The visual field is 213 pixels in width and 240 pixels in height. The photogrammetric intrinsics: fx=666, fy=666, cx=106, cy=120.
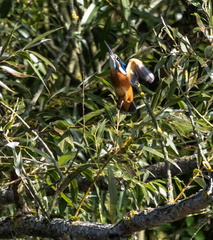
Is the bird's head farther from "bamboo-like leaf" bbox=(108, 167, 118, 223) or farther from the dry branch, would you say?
the dry branch

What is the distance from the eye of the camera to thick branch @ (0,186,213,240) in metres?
1.27

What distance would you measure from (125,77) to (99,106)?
71cm

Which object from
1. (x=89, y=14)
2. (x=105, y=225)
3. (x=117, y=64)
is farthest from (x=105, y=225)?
(x=89, y=14)

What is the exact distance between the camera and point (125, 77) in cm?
188

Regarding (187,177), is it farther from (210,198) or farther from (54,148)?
(210,198)

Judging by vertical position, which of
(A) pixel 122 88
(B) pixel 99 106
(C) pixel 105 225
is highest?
(A) pixel 122 88

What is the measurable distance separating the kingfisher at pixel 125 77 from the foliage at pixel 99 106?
0.11ft

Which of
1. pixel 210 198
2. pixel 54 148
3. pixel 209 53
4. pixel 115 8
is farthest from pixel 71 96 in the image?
pixel 210 198

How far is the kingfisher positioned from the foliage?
0.11 ft

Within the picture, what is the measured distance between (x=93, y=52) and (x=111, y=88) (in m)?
1.29

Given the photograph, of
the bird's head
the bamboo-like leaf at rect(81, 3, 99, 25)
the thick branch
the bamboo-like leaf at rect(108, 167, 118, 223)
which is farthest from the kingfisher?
the bamboo-like leaf at rect(81, 3, 99, 25)

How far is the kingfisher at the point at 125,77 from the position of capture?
1781mm

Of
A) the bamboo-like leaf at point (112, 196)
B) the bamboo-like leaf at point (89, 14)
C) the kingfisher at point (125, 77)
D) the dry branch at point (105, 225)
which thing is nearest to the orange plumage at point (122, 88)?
the kingfisher at point (125, 77)

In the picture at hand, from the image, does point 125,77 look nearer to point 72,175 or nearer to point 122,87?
point 122,87
